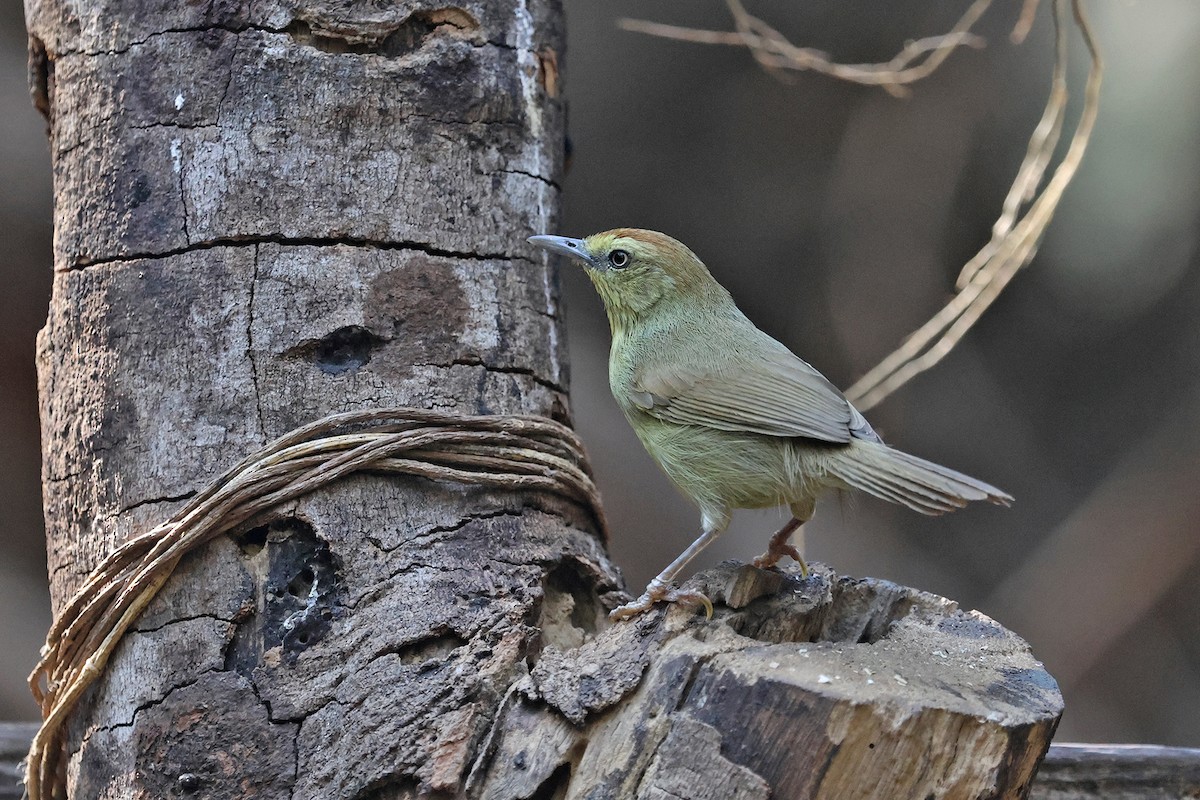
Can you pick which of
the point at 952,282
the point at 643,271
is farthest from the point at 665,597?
the point at 952,282

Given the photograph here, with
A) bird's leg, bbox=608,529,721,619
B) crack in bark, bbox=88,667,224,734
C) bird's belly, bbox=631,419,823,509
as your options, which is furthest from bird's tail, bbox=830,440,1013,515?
crack in bark, bbox=88,667,224,734

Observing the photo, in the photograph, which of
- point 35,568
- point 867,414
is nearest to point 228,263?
point 35,568

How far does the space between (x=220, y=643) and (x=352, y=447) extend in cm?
46

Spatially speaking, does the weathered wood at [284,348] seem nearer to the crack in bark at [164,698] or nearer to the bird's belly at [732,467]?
the crack in bark at [164,698]

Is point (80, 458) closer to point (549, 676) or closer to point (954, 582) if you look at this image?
point (549, 676)

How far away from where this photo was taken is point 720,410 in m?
2.88

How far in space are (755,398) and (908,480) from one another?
1.67 feet

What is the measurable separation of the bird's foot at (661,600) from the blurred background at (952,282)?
4.10m

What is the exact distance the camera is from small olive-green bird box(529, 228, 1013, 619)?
259cm

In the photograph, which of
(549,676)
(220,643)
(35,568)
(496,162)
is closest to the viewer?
(549,676)

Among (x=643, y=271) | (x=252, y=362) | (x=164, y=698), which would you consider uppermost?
(x=643, y=271)

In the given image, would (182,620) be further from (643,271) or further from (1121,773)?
(1121,773)

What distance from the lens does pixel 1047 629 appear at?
6770mm

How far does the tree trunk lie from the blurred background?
3.89 m
